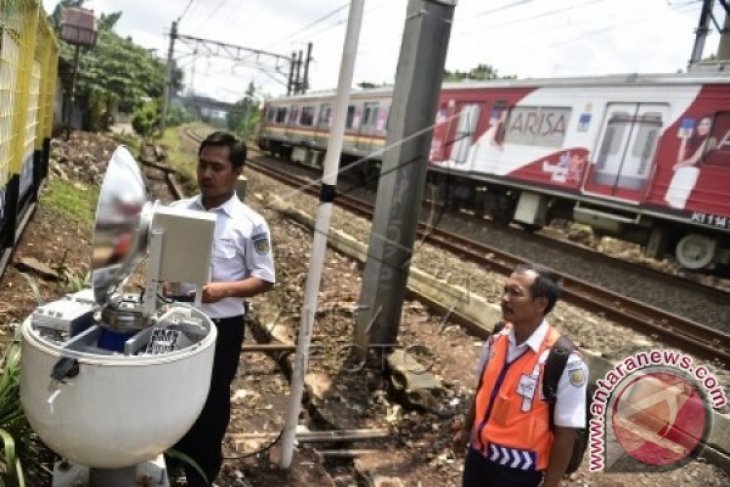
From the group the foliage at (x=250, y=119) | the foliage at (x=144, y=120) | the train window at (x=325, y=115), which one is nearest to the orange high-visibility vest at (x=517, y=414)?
the train window at (x=325, y=115)

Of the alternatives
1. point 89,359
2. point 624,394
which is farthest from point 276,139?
point 89,359

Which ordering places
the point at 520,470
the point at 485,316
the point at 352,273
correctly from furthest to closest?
the point at 352,273
the point at 485,316
the point at 520,470

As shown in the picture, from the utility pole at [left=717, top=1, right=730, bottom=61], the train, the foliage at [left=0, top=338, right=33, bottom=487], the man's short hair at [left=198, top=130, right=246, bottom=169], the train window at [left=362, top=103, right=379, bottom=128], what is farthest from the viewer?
the train window at [left=362, top=103, right=379, bottom=128]

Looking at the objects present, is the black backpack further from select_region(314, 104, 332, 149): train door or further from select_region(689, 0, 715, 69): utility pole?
select_region(314, 104, 332, 149): train door

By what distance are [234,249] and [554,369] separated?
1.34 metres

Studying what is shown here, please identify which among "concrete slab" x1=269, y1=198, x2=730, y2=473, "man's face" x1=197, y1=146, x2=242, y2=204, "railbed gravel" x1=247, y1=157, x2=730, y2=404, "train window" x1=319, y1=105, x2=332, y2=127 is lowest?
"railbed gravel" x1=247, y1=157, x2=730, y2=404

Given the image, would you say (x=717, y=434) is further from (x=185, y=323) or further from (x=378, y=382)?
(x=185, y=323)

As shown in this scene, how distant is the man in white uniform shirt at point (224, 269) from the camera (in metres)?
2.45

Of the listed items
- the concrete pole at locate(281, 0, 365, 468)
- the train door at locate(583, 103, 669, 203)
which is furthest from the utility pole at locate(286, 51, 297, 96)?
the concrete pole at locate(281, 0, 365, 468)

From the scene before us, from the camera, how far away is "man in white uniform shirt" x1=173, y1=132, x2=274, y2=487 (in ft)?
8.04

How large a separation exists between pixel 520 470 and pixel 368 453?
62.5 inches

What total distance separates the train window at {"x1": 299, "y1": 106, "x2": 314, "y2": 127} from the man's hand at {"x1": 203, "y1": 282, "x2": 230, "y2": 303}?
2130cm

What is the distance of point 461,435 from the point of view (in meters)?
2.58

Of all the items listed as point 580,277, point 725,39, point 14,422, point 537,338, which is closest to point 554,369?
point 537,338
